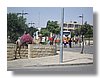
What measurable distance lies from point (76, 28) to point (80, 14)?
0.13 metres

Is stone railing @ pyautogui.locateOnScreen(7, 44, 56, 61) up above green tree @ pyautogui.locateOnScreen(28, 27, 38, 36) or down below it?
below

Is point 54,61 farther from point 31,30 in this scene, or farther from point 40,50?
point 31,30

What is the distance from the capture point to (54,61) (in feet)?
5.46

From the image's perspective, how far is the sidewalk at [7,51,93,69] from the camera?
1.66 meters

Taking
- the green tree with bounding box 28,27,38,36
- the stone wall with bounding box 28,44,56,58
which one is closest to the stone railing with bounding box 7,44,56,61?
the stone wall with bounding box 28,44,56,58

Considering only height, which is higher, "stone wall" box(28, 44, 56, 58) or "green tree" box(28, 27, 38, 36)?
"green tree" box(28, 27, 38, 36)

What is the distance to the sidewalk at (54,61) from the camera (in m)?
1.66

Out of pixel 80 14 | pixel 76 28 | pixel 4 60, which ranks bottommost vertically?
pixel 4 60

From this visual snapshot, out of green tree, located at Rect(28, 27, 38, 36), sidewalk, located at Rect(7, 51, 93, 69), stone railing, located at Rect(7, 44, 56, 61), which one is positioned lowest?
sidewalk, located at Rect(7, 51, 93, 69)

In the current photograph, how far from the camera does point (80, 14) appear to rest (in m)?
1.66

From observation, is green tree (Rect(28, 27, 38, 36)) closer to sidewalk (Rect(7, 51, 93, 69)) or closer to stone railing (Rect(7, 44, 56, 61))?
stone railing (Rect(7, 44, 56, 61))

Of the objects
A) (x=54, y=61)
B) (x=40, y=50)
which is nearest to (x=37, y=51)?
(x=40, y=50)
